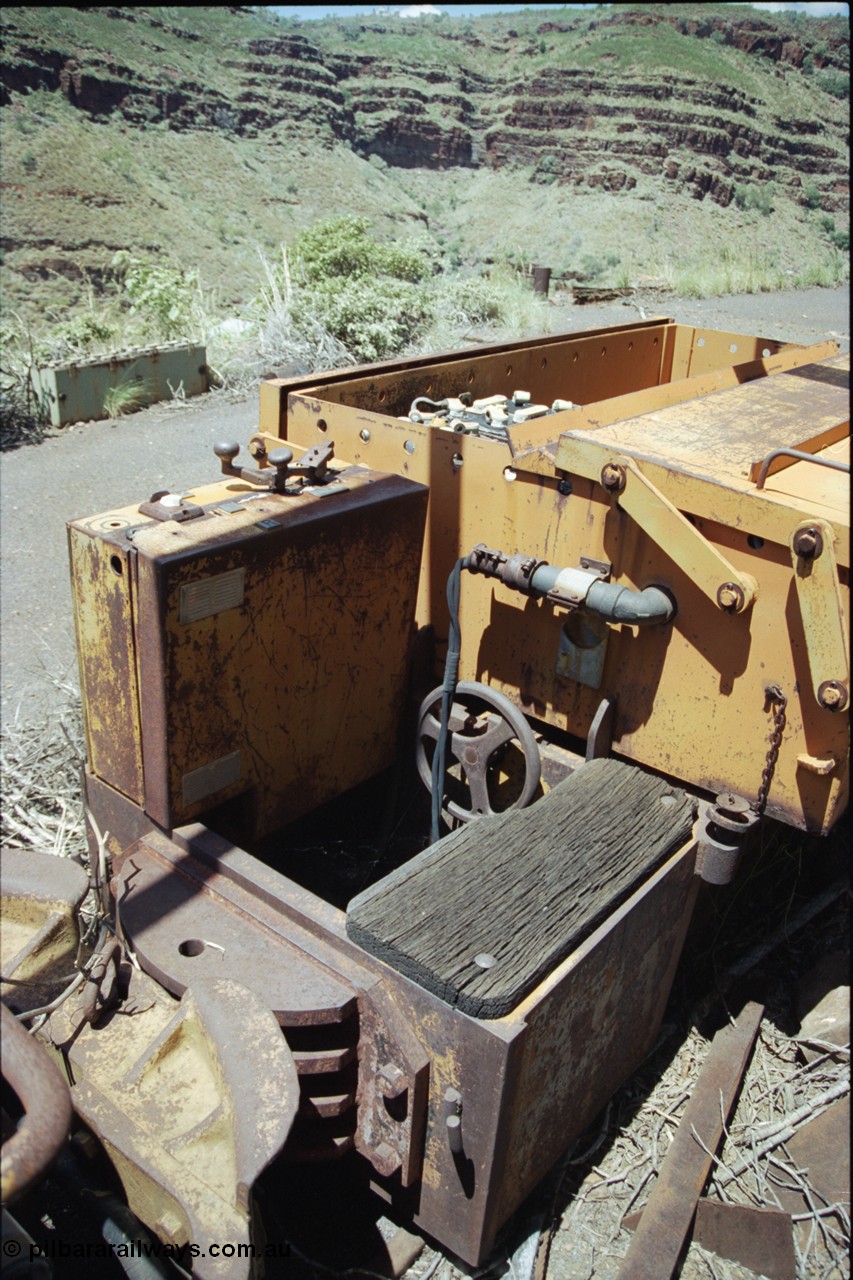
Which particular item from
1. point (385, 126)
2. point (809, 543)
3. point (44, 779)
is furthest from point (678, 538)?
point (385, 126)

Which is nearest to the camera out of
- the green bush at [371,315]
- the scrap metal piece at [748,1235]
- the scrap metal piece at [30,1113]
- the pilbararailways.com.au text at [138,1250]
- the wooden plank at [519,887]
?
the scrap metal piece at [30,1113]

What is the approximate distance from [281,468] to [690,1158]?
238cm

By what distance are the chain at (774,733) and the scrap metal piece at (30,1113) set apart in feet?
6.85

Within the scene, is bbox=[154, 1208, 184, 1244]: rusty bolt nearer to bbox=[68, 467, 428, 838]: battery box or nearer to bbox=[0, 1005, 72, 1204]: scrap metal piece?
bbox=[0, 1005, 72, 1204]: scrap metal piece

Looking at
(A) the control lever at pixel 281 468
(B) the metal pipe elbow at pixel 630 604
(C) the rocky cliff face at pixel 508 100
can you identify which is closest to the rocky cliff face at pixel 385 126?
(C) the rocky cliff face at pixel 508 100

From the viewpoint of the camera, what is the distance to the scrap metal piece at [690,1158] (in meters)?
2.58

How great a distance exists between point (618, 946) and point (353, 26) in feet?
276

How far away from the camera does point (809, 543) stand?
2525 mm

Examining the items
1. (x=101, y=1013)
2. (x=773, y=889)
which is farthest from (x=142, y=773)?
(x=773, y=889)

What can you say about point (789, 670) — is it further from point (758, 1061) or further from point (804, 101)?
point (804, 101)

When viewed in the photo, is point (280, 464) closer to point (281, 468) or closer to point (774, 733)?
point (281, 468)

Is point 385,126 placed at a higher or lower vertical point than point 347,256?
higher

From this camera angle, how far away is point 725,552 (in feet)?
9.18

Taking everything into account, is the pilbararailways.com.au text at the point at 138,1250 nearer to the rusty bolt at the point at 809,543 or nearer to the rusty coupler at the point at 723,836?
the rusty coupler at the point at 723,836
